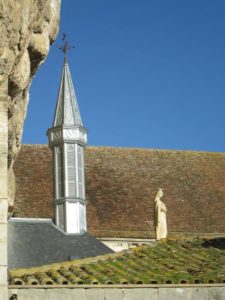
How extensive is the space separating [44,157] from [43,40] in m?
21.9

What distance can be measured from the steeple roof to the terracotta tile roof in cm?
1300

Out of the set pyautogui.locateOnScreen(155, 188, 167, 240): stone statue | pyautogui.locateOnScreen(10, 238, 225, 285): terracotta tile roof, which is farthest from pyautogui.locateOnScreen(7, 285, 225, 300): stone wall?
pyautogui.locateOnScreen(155, 188, 167, 240): stone statue

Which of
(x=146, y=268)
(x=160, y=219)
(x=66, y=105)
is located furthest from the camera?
(x=66, y=105)

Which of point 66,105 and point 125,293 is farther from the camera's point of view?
point 66,105

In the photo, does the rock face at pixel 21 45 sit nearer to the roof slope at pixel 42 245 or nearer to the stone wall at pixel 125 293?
the stone wall at pixel 125 293

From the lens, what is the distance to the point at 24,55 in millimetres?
11258

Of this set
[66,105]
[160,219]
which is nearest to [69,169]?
[66,105]

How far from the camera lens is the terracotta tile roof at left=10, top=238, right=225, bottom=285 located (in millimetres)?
11148

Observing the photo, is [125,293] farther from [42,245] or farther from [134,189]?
[134,189]

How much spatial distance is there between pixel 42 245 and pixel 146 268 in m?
10.7

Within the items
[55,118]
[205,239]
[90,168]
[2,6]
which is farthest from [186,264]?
[90,168]

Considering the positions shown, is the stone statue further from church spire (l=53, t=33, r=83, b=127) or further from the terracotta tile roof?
the terracotta tile roof

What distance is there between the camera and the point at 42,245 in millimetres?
22703

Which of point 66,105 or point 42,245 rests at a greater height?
Result: point 66,105
